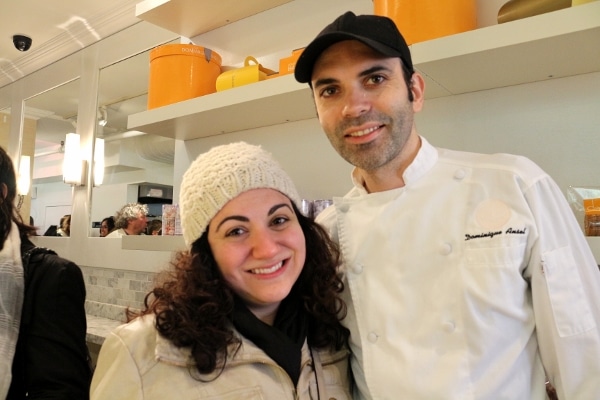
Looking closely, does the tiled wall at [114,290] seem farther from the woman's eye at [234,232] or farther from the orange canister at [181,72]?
the woman's eye at [234,232]

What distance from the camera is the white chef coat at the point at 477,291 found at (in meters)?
0.91

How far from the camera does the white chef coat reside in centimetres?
91

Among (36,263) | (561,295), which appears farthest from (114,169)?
(561,295)

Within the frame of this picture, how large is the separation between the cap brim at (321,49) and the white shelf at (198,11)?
3.60ft

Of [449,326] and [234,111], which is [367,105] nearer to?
[449,326]

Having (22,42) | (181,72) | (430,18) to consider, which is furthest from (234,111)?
(22,42)

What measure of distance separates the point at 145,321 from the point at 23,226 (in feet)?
2.21

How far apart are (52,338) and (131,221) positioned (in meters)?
2.03

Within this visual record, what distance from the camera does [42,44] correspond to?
3.66 m

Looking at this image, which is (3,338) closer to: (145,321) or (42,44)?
Result: (145,321)

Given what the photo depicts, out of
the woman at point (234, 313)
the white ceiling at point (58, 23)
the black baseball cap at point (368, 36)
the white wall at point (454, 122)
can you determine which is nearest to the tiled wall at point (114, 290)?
the white wall at point (454, 122)

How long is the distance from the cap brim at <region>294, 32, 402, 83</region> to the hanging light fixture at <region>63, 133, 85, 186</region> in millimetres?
2748

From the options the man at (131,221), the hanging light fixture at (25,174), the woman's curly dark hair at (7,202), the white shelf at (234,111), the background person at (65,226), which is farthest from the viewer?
the hanging light fixture at (25,174)

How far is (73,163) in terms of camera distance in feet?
11.1
